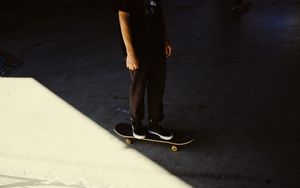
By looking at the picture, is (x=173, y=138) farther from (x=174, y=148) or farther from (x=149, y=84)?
(x=149, y=84)

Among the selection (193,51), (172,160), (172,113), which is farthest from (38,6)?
(172,160)

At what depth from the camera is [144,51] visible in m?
3.25

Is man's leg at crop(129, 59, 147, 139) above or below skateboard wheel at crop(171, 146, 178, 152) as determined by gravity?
above

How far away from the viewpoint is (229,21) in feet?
28.1

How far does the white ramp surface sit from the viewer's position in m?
3.28

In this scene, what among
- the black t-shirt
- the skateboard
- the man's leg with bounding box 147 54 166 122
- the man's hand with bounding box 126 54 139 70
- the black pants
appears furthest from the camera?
the skateboard

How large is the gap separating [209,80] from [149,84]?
1942 mm

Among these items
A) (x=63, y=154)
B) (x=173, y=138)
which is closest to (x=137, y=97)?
(x=173, y=138)

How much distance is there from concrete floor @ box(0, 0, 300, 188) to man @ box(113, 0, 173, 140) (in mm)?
361

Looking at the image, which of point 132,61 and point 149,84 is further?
point 149,84

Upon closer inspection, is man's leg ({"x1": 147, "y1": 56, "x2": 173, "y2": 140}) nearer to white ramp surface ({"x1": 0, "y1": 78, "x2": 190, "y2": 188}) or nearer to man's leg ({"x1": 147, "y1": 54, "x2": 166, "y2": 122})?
man's leg ({"x1": 147, "y1": 54, "x2": 166, "y2": 122})

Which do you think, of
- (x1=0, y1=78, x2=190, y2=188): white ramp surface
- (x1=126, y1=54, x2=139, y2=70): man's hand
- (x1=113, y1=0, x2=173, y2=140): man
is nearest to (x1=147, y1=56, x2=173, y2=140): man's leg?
(x1=113, y1=0, x2=173, y2=140): man

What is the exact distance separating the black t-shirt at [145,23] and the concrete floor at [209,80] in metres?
1.12

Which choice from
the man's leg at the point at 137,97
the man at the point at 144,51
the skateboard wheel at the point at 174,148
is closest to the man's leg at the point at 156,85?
the man at the point at 144,51
